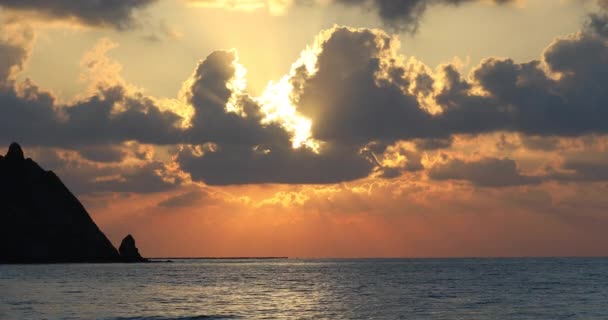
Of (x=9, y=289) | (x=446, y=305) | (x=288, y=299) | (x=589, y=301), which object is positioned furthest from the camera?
(x=9, y=289)

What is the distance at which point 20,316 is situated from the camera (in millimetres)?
75125

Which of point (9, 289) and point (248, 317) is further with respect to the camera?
point (9, 289)

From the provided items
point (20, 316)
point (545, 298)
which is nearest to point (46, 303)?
point (20, 316)

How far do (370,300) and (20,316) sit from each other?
47621mm

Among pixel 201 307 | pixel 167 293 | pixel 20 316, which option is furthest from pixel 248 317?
pixel 167 293

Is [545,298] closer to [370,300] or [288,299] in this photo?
[370,300]

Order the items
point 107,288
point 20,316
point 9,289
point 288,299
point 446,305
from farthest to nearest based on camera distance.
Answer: point 107,288, point 9,289, point 288,299, point 446,305, point 20,316

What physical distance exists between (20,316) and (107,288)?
52665 mm

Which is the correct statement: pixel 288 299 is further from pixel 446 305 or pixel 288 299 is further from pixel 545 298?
pixel 545 298

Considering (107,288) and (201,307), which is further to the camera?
(107,288)

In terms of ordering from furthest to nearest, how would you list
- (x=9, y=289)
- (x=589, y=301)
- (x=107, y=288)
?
(x=107, y=288) → (x=9, y=289) → (x=589, y=301)

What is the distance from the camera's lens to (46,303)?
91875 millimetres

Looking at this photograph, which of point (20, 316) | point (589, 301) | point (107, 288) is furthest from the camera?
point (107, 288)

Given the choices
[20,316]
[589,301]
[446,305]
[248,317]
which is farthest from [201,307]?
[589,301]
